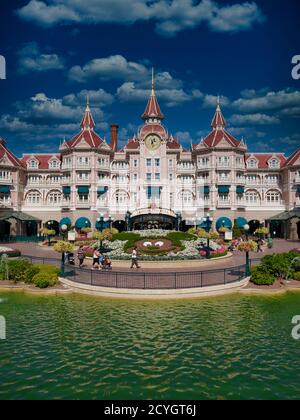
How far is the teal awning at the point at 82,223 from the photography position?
6141 cm

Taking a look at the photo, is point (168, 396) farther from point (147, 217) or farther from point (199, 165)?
point (199, 165)

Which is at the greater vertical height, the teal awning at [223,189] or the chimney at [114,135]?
the chimney at [114,135]

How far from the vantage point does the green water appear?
1153cm

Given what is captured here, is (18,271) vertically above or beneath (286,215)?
beneath

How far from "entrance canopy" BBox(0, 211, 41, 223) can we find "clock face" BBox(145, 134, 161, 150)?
22693 millimetres

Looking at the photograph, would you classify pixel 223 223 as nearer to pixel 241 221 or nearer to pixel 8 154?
pixel 241 221

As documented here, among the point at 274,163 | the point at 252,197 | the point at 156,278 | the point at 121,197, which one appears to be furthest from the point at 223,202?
the point at 156,278

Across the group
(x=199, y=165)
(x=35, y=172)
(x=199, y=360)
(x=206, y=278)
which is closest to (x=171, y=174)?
(x=199, y=165)

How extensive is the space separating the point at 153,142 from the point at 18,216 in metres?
25.4

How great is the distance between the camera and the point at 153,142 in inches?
2537

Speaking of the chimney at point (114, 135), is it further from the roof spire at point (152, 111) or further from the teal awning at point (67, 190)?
the teal awning at point (67, 190)

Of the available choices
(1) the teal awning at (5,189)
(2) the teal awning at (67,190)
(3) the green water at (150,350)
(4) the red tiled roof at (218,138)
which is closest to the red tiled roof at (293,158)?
(4) the red tiled roof at (218,138)

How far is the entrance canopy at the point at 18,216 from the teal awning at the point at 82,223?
23.2ft
